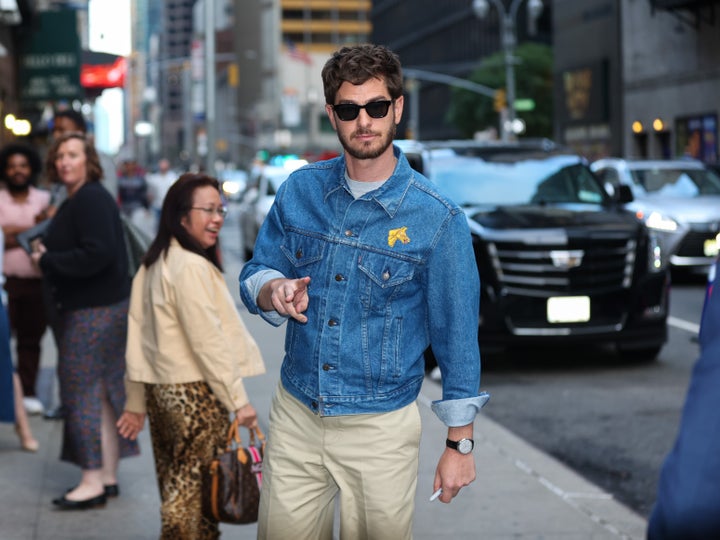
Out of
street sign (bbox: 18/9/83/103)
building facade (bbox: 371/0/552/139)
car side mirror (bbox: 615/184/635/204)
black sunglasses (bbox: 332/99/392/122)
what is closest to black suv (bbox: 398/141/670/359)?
car side mirror (bbox: 615/184/635/204)

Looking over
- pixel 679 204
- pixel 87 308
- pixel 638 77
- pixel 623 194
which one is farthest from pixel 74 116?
pixel 638 77

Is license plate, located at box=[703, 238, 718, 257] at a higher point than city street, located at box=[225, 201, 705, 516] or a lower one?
higher

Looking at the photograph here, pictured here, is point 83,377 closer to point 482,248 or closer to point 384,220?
point 384,220

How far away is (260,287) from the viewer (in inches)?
149

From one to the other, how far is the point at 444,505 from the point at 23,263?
3.80 m

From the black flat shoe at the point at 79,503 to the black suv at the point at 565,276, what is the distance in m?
4.77

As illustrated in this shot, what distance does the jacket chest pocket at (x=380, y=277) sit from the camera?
3752 millimetres

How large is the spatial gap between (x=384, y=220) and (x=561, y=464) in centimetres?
416

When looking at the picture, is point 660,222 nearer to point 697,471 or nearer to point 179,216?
point 179,216

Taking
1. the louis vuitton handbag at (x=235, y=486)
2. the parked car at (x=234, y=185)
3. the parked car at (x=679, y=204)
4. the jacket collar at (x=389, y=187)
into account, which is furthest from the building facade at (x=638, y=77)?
the jacket collar at (x=389, y=187)

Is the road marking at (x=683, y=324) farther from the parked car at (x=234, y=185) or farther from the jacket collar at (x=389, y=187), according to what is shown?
the parked car at (x=234, y=185)

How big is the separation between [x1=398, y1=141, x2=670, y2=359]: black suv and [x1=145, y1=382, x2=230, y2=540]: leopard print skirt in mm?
5548

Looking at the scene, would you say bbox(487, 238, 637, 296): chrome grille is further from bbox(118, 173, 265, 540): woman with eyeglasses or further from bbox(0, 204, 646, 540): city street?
bbox(118, 173, 265, 540): woman with eyeglasses

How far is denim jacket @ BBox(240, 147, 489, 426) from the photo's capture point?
3756 mm
